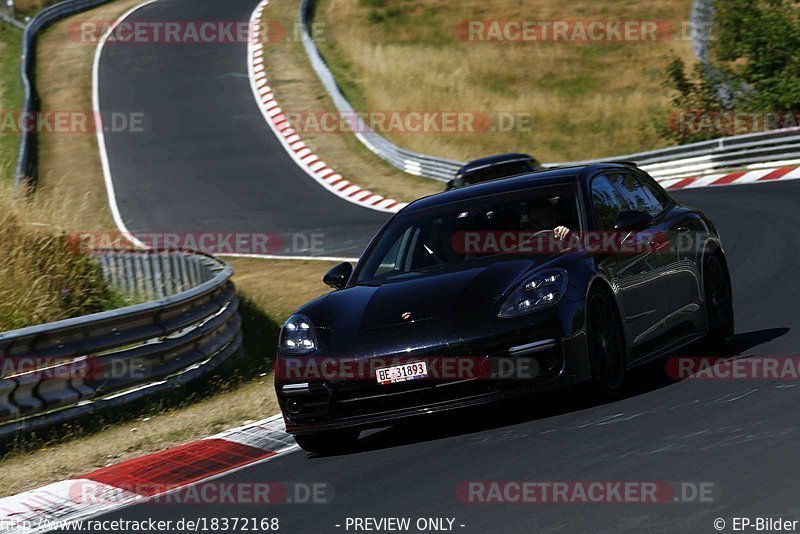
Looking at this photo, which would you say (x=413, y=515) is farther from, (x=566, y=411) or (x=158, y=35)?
(x=158, y=35)

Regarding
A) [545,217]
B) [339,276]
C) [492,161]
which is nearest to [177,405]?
[339,276]

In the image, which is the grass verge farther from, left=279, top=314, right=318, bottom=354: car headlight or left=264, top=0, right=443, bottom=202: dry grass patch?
left=279, top=314, right=318, bottom=354: car headlight

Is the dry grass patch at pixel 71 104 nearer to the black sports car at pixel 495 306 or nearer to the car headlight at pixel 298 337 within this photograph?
the black sports car at pixel 495 306

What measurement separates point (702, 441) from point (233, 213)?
70.5 feet

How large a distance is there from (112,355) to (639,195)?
417 centimetres

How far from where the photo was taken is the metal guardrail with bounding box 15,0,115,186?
31.9 m

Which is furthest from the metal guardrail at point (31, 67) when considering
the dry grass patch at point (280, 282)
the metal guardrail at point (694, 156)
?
the metal guardrail at point (694, 156)

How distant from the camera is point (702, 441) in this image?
5.95 metres

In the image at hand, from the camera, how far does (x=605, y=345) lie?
724 centimetres

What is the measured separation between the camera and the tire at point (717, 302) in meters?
8.90

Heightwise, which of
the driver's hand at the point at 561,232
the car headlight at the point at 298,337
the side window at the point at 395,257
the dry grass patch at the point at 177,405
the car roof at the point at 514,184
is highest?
the car roof at the point at 514,184

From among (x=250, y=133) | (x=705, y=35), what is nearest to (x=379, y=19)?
(x=705, y=35)

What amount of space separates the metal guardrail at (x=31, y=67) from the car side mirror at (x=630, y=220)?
59.7ft

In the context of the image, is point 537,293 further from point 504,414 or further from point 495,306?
point 504,414
